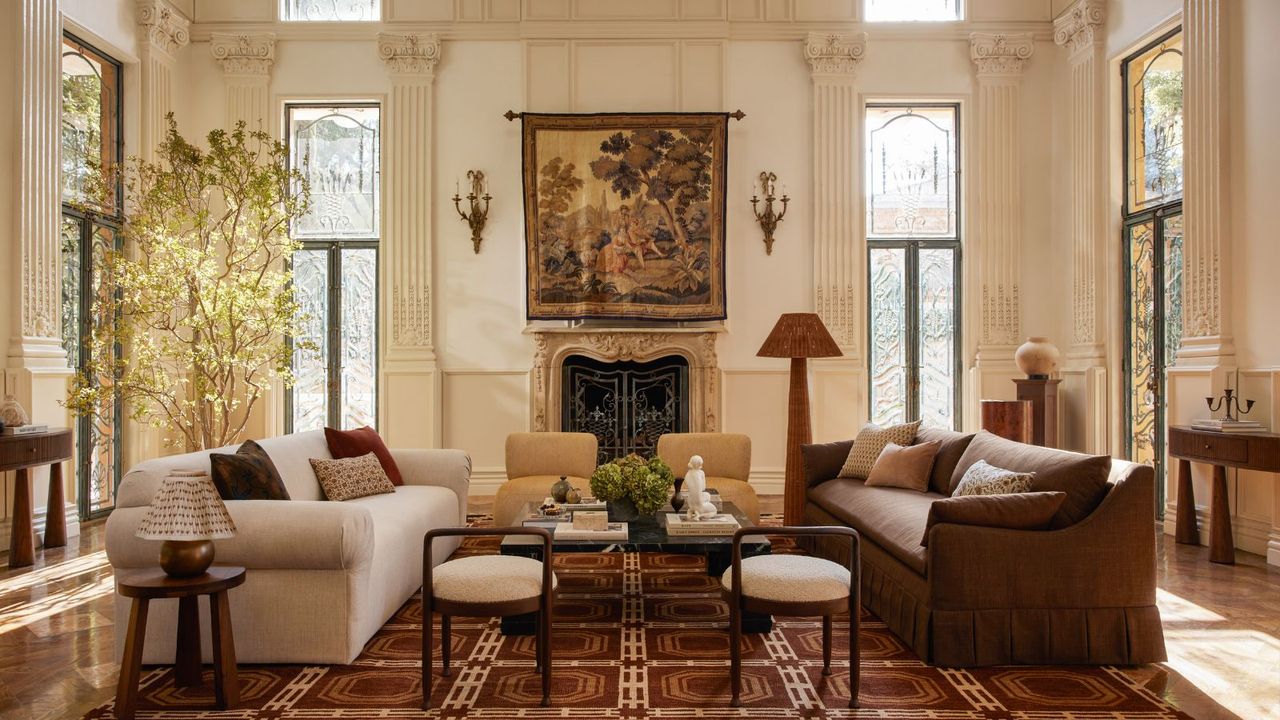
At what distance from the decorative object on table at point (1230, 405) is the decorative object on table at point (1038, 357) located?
163cm

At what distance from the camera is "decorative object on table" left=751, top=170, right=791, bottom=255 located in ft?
27.4

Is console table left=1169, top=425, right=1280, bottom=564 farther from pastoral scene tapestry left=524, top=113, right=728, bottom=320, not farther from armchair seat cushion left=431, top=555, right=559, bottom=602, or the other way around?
armchair seat cushion left=431, top=555, right=559, bottom=602

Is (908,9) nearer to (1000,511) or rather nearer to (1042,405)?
(1042,405)

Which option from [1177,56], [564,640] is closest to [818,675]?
[564,640]

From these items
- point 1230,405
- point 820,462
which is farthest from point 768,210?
point 1230,405

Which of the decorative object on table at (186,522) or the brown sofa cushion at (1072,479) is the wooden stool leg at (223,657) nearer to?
the decorative object on table at (186,522)

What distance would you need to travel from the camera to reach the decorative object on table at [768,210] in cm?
836

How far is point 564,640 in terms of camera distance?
13.1ft

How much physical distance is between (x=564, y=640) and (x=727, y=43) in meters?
6.35

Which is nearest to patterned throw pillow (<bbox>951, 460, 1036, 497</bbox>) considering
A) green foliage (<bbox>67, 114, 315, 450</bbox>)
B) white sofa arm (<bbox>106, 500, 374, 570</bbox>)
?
white sofa arm (<bbox>106, 500, 374, 570</bbox>)

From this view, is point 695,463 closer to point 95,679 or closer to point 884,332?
point 95,679

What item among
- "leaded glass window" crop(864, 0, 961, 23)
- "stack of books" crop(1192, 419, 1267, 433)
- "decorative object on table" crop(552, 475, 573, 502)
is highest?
"leaded glass window" crop(864, 0, 961, 23)

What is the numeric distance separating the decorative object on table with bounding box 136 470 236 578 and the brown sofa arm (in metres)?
2.80

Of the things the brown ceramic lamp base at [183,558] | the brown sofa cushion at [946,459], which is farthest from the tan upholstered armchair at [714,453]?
the brown ceramic lamp base at [183,558]
